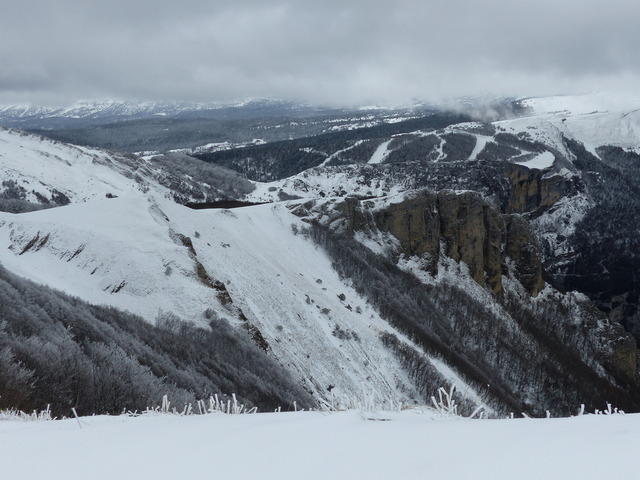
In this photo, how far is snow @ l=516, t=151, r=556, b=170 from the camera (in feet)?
496

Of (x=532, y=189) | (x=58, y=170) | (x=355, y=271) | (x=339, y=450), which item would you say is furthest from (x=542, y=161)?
(x=339, y=450)

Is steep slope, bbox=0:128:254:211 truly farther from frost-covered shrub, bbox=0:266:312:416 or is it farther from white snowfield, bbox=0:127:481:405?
frost-covered shrub, bbox=0:266:312:416

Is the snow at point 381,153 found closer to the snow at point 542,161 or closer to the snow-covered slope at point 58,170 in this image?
the snow at point 542,161

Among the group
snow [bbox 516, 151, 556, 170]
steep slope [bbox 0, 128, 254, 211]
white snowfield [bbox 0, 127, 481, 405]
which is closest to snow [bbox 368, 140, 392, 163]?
snow [bbox 516, 151, 556, 170]

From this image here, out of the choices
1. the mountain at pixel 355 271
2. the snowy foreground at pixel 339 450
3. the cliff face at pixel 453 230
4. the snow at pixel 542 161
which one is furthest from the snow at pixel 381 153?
the snowy foreground at pixel 339 450

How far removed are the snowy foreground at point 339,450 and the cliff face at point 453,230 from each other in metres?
47.8

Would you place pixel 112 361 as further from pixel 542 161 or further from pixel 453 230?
pixel 542 161

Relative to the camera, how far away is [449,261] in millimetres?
55062

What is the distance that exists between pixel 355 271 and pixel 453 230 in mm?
18419

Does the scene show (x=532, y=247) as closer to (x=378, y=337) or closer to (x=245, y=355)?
(x=378, y=337)

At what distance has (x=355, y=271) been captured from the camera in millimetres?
43438

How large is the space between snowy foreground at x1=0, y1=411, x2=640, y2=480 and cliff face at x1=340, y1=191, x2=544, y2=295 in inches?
1883

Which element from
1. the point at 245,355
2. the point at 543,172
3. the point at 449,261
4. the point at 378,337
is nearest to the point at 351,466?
the point at 245,355

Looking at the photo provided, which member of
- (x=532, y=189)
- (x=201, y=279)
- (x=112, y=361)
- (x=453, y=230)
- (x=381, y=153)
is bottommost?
(x=532, y=189)
